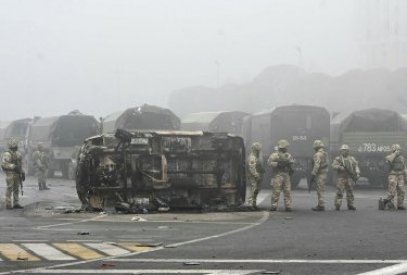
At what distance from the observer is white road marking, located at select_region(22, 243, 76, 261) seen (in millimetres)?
8102

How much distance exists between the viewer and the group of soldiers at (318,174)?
15141mm

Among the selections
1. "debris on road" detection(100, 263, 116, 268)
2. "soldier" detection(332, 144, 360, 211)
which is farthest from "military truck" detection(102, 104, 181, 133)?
"debris on road" detection(100, 263, 116, 268)

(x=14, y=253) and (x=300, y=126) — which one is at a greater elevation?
(x=300, y=126)

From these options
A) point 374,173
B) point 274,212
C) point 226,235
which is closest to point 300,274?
point 226,235

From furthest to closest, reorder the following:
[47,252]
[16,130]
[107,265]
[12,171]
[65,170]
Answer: [16,130] < [65,170] < [12,171] < [47,252] < [107,265]

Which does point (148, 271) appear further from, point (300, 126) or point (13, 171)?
point (300, 126)

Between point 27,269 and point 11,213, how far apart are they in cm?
782

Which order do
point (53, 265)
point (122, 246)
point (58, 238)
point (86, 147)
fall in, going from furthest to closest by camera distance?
point (86, 147) → point (58, 238) → point (122, 246) → point (53, 265)


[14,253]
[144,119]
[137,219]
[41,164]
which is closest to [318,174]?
[137,219]

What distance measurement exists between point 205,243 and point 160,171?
5.03 metres

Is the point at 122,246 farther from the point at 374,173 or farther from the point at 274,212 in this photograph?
the point at 374,173

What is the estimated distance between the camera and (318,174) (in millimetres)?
15805

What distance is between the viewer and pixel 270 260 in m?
8.02

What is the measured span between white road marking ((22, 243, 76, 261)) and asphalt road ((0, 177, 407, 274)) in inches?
0.5
